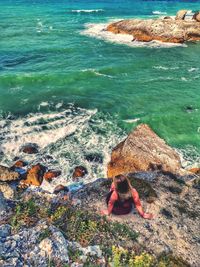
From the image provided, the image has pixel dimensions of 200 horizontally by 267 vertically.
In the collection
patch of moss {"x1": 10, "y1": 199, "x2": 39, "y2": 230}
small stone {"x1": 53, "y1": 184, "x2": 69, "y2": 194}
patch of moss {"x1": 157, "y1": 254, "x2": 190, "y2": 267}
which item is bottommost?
small stone {"x1": 53, "y1": 184, "x2": 69, "y2": 194}

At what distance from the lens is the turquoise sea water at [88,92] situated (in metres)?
26.9

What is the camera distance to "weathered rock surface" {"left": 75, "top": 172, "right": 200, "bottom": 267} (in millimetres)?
12922

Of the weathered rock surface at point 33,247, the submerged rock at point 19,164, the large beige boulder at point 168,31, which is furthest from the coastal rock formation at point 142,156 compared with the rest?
the large beige boulder at point 168,31

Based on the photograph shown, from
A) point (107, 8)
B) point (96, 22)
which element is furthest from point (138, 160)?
point (107, 8)

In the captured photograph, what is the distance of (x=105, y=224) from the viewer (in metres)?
13.0

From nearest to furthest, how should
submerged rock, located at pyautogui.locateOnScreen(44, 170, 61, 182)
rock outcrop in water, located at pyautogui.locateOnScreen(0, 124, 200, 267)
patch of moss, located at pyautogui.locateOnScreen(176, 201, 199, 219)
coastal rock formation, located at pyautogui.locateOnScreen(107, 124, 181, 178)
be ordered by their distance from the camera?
rock outcrop in water, located at pyautogui.locateOnScreen(0, 124, 200, 267) < patch of moss, located at pyautogui.locateOnScreen(176, 201, 199, 219) < coastal rock formation, located at pyautogui.locateOnScreen(107, 124, 181, 178) < submerged rock, located at pyautogui.locateOnScreen(44, 170, 61, 182)

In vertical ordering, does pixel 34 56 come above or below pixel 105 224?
below

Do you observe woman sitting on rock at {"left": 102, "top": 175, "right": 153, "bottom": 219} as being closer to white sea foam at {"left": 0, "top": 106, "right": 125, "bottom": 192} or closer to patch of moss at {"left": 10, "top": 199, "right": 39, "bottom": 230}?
patch of moss at {"left": 10, "top": 199, "right": 39, "bottom": 230}

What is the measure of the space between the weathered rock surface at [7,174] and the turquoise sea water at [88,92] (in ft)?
7.92

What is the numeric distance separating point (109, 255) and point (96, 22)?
67.3 m

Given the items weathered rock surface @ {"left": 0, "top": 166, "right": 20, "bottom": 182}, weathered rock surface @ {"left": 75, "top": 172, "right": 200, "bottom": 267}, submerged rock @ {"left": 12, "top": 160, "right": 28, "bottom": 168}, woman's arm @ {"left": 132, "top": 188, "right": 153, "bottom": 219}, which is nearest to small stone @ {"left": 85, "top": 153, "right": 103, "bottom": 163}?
submerged rock @ {"left": 12, "top": 160, "right": 28, "bottom": 168}

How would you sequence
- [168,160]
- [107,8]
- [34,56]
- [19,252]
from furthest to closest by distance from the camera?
[107,8] < [34,56] < [168,160] < [19,252]

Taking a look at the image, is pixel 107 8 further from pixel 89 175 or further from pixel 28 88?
pixel 89 175

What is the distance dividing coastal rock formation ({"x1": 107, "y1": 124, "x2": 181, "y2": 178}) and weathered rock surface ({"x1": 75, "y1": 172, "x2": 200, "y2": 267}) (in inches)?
132
